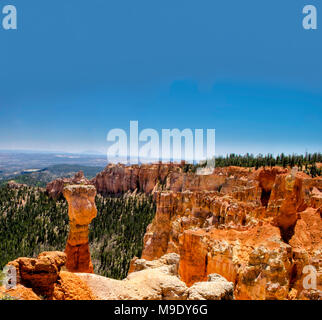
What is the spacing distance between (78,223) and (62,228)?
54007 mm

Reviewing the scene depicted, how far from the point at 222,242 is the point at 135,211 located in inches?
2425

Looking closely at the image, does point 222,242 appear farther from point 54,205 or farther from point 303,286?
point 54,205

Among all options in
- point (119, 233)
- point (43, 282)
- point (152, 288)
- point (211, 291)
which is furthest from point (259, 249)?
point (119, 233)

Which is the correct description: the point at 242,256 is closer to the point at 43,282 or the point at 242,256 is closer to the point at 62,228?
the point at 43,282

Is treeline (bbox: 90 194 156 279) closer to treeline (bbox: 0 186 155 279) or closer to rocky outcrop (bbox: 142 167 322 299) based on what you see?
treeline (bbox: 0 186 155 279)

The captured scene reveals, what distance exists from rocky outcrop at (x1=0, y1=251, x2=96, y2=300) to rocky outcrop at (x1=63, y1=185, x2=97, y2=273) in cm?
715

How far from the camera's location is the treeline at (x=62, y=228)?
4812cm

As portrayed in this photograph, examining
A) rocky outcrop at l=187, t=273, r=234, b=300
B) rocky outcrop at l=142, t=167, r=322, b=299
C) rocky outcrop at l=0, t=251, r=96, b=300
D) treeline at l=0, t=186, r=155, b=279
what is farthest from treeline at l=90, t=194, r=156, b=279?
rocky outcrop at l=0, t=251, r=96, b=300

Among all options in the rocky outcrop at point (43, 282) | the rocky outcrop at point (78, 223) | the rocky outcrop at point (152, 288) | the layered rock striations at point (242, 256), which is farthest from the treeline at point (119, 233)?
the rocky outcrop at point (43, 282)

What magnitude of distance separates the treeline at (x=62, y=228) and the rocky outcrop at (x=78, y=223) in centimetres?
2843

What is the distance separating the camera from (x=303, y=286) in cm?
1245
